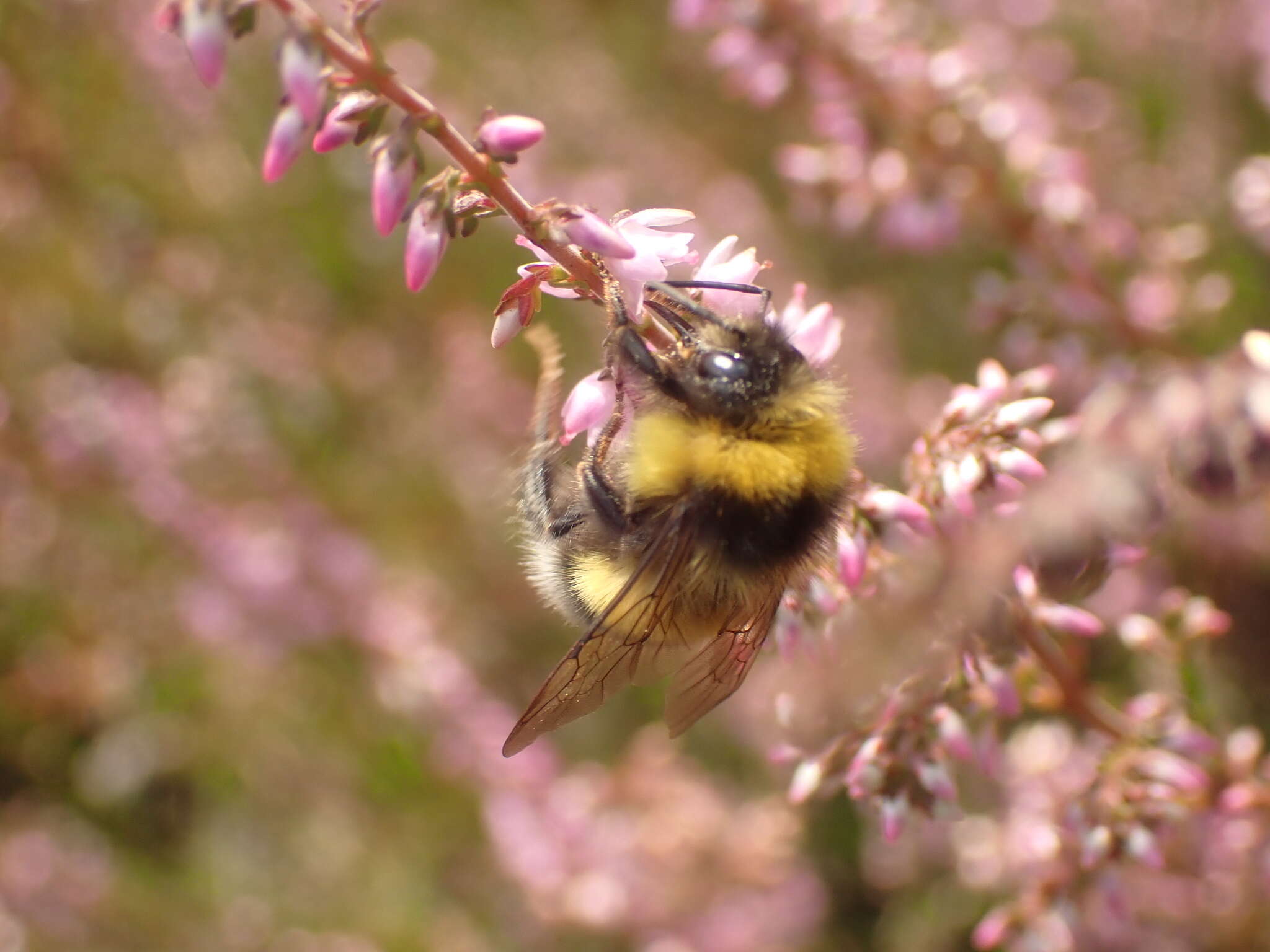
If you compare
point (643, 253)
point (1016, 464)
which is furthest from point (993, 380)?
point (643, 253)

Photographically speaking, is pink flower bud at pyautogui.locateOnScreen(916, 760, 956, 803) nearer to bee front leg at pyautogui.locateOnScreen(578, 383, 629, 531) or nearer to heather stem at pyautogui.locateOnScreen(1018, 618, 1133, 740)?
heather stem at pyautogui.locateOnScreen(1018, 618, 1133, 740)

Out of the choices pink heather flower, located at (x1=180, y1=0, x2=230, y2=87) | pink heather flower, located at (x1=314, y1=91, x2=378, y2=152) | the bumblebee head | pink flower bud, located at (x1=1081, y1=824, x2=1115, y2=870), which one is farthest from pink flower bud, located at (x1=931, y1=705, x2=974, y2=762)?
pink heather flower, located at (x1=180, y1=0, x2=230, y2=87)

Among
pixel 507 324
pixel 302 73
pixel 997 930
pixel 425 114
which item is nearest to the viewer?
pixel 302 73

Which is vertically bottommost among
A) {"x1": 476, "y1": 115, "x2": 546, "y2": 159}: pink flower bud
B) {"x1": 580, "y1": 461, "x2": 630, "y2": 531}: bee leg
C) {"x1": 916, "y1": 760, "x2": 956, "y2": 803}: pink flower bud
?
{"x1": 916, "y1": 760, "x2": 956, "y2": 803}: pink flower bud

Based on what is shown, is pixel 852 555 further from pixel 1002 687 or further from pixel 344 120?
pixel 344 120

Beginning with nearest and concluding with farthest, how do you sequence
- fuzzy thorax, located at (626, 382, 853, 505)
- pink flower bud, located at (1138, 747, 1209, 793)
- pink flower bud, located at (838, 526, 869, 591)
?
fuzzy thorax, located at (626, 382, 853, 505) < pink flower bud, located at (838, 526, 869, 591) < pink flower bud, located at (1138, 747, 1209, 793)

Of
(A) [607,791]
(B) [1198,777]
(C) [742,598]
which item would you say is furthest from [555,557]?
(A) [607,791]

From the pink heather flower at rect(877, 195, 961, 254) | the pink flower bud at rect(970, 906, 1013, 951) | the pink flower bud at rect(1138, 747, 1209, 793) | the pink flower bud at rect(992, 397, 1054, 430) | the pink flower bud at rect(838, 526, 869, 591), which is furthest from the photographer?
the pink heather flower at rect(877, 195, 961, 254)
